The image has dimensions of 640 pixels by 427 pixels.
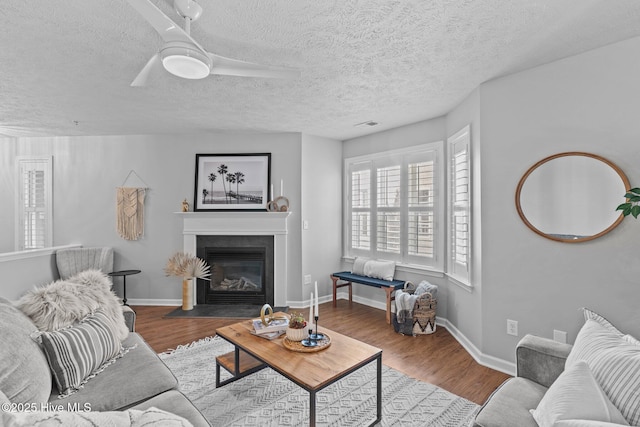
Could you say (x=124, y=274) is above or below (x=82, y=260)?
below

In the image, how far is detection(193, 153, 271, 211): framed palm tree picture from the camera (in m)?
4.50

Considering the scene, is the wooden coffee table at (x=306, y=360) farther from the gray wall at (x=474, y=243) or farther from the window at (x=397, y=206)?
the window at (x=397, y=206)

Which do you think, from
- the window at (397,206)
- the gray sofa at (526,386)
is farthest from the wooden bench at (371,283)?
the gray sofa at (526,386)

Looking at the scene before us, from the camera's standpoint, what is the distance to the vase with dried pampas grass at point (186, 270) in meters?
4.24

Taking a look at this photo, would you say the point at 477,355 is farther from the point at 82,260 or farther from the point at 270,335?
the point at 82,260

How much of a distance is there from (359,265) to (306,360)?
2.64m

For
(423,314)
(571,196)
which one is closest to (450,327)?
(423,314)

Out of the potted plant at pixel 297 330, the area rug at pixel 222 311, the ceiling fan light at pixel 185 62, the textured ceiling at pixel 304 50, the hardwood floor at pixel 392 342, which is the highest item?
the textured ceiling at pixel 304 50

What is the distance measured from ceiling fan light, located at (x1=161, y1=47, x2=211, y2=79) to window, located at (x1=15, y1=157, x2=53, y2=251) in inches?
182

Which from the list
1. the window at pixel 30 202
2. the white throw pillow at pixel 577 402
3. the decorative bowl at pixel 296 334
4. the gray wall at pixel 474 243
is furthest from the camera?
the window at pixel 30 202

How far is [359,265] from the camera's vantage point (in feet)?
14.7

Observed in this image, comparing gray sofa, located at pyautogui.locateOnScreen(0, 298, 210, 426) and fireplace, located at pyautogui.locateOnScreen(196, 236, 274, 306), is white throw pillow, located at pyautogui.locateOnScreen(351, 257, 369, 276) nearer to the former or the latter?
fireplace, located at pyautogui.locateOnScreen(196, 236, 274, 306)

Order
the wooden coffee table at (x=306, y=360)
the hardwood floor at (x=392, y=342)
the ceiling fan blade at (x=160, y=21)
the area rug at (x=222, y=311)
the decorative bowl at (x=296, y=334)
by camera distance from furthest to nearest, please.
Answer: the area rug at (x=222, y=311) < the hardwood floor at (x=392, y=342) < the decorative bowl at (x=296, y=334) < the wooden coffee table at (x=306, y=360) < the ceiling fan blade at (x=160, y=21)

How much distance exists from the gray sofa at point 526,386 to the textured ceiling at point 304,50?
6.22ft
